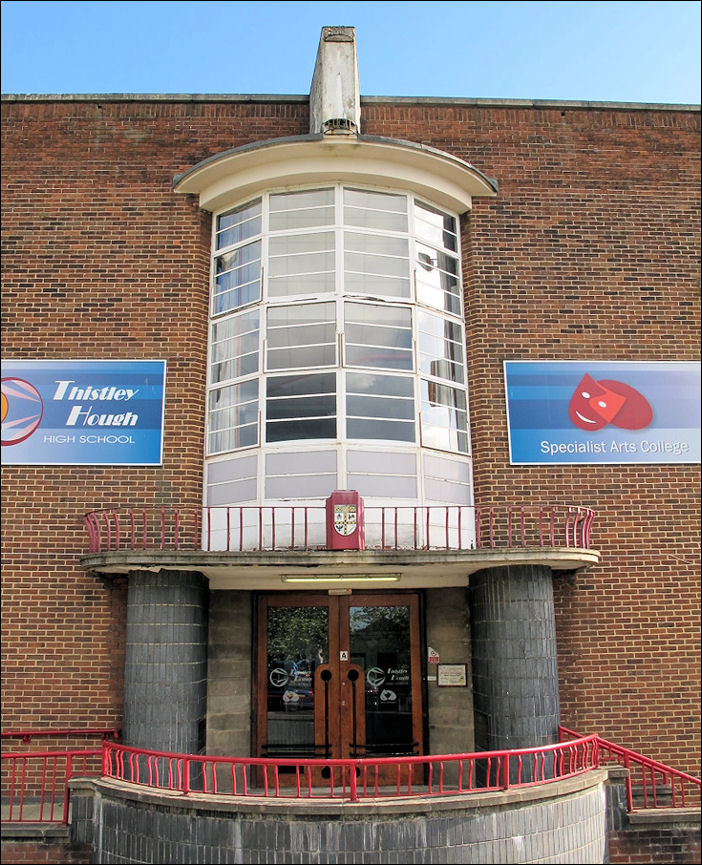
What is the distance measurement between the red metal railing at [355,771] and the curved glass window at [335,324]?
3.76 meters

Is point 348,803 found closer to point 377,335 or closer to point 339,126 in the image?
point 377,335

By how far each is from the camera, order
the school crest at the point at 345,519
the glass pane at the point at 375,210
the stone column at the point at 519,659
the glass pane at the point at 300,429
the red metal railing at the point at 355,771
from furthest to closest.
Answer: the glass pane at the point at 375,210, the glass pane at the point at 300,429, the stone column at the point at 519,659, the school crest at the point at 345,519, the red metal railing at the point at 355,771

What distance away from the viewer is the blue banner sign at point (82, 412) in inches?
398

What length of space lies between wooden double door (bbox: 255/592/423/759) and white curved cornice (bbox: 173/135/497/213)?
5513mm

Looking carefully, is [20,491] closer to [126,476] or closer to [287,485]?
[126,476]

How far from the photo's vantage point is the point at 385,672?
10039 millimetres

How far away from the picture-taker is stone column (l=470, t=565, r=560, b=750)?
8695 mm

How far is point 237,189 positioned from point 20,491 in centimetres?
492

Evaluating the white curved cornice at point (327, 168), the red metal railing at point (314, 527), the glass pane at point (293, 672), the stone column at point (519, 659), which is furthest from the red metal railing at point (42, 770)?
the white curved cornice at point (327, 168)

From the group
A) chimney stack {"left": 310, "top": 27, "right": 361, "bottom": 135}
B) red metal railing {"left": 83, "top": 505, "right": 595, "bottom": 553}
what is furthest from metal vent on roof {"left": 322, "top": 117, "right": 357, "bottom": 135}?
red metal railing {"left": 83, "top": 505, "right": 595, "bottom": 553}

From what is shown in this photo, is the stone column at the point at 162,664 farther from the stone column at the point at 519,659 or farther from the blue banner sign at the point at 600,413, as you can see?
the blue banner sign at the point at 600,413

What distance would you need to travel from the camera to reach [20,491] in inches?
394

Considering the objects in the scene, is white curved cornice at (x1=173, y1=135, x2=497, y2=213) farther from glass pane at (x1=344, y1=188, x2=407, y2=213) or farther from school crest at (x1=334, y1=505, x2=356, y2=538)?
school crest at (x1=334, y1=505, x2=356, y2=538)

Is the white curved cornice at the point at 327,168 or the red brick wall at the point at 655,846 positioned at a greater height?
the white curved cornice at the point at 327,168
